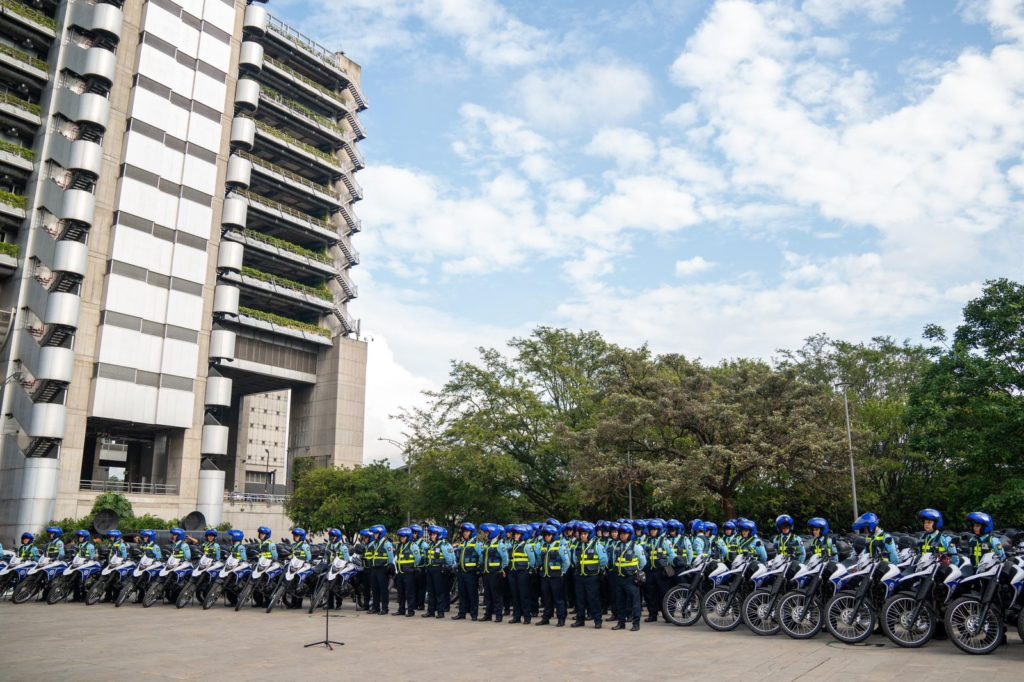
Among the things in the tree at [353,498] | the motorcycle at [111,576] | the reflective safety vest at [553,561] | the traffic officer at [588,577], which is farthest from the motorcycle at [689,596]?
the tree at [353,498]

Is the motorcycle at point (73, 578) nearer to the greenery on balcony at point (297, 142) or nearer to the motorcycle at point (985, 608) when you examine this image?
the motorcycle at point (985, 608)

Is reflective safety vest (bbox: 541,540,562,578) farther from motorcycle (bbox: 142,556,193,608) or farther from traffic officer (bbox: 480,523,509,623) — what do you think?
motorcycle (bbox: 142,556,193,608)

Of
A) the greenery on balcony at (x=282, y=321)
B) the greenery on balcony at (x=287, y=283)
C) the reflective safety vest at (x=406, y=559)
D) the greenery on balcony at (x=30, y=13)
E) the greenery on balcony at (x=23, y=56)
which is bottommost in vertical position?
the reflective safety vest at (x=406, y=559)

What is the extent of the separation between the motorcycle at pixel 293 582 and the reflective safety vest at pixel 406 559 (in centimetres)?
187

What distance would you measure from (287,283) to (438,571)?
49248 mm

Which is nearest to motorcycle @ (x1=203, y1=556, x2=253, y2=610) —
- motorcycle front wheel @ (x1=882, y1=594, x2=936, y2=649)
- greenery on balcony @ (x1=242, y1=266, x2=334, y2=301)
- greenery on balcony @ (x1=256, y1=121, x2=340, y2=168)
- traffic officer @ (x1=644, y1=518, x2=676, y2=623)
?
traffic officer @ (x1=644, y1=518, x2=676, y2=623)

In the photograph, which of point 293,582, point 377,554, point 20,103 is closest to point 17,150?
point 20,103

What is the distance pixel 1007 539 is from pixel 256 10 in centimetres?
6138

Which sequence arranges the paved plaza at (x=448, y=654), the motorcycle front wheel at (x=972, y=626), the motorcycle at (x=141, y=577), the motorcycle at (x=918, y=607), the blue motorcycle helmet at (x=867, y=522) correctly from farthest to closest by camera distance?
the motorcycle at (x=141, y=577) < the blue motorcycle helmet at (x=867, y=522) < the motorcycle at (x=918, y=607) < the motorcycle front wheel at (x=972, y=626) < the paved plaza at (x=448, y=654)

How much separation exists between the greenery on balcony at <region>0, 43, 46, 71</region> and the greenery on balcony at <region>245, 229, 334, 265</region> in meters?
16.9

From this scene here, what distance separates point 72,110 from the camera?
1900 inches

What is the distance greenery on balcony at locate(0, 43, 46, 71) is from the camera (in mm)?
46938

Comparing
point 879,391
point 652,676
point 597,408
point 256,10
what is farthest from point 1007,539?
point 256,10

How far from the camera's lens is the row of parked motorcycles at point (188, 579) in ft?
61.5
